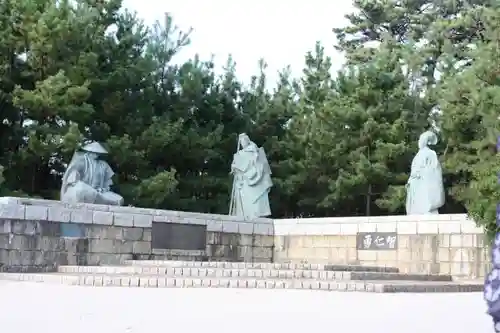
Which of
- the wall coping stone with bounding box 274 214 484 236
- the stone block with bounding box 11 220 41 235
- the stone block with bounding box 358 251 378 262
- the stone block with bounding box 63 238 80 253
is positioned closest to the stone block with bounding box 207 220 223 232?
the wall coping stone with bounding box 274 214 484 236

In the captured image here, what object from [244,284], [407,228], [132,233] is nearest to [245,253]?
[132,233]

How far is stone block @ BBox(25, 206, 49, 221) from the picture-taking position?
11.5 metres

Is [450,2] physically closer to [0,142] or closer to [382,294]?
[0,142]

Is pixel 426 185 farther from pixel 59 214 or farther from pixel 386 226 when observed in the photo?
pixel 59 214

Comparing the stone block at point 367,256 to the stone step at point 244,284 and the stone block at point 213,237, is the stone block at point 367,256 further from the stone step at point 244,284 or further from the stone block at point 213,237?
the stone step at point 244,284

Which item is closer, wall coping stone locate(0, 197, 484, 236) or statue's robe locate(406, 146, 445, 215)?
wall coping stone locate(0, 197, 484, 236)

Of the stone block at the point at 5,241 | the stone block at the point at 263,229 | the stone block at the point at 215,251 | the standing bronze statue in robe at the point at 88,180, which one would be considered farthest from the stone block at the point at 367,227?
the stone block at the point at 5,241

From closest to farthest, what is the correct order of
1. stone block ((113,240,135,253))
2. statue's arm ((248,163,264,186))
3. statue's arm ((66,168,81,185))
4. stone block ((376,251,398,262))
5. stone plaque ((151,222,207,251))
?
stone block ((113,240,135,253)), statue's arm ((66,168,81,185)), stone plaque ((151,222,207,251)), stone block ((376,251,398,262)), statue's arm ((248,163,264,186))

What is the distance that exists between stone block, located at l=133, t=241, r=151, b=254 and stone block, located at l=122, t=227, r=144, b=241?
0.09 m

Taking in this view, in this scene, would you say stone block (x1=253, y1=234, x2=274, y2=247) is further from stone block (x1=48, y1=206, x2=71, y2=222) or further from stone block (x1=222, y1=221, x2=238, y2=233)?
stone block (x1=48, y1=206, x2=71, y2=222)

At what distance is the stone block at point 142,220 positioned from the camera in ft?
43.3

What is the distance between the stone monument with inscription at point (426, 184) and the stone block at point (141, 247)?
5.24m

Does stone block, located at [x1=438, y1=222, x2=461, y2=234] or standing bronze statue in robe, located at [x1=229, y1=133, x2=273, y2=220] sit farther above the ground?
standing bronze statue in robe, located at [x1=229, y1=133, x2=273, y2=220]

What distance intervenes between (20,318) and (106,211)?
23.3ft
